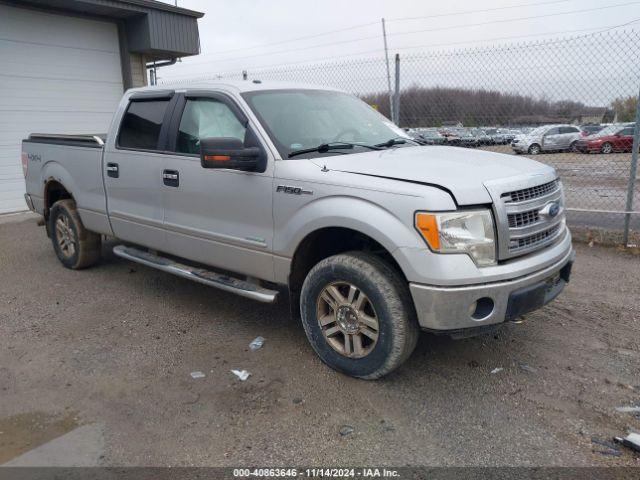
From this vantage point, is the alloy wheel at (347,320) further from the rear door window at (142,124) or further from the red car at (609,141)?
the red car at (609,141)

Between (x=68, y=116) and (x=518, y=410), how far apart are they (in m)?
11.0

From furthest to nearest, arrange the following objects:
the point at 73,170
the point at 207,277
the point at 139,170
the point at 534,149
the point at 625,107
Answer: the point at 534,149, the point at 625,107, the point at 73,170, the point at 139,170, the point at 207,277

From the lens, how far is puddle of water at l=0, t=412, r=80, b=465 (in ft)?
9.45

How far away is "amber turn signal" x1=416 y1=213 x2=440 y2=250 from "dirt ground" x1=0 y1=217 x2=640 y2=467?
1.04m

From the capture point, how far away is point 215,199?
162 inches

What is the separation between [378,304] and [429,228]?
1.94ft

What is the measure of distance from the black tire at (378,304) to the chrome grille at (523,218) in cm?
76

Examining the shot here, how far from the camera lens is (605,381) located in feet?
11.3

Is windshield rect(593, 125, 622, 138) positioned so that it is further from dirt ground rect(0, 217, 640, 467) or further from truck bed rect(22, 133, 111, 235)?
truck bed rect(22, 133, 111, 235)

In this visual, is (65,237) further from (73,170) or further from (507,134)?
(507,134)

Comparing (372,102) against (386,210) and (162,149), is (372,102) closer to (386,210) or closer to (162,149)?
(162,149)

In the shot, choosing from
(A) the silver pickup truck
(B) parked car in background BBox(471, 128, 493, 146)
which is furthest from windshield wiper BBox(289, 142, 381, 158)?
(B) parked car in background BBox(471, 128, 493, 146)

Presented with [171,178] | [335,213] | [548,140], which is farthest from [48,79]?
[548,140]

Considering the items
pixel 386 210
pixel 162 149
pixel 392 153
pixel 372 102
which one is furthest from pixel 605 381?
pixel 372 102
